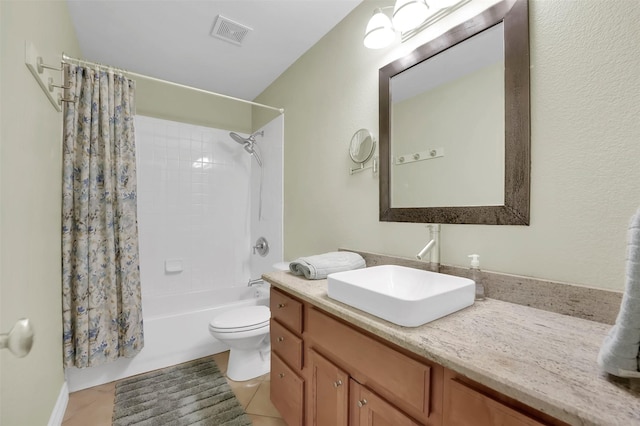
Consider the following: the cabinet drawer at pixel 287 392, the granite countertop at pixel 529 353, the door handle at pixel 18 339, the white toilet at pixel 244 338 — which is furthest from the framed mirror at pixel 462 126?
the door handle at pixel 18 339

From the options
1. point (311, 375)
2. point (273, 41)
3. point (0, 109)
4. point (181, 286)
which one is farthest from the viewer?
point (181, 286)

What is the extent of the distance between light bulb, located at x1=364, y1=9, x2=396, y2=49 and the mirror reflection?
17 cm

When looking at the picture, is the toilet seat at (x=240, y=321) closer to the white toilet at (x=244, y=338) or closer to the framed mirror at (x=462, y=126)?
the white toilet at (x=244, y=338)

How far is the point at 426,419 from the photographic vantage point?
0.69 meters

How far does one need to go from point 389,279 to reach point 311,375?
1.69 ft

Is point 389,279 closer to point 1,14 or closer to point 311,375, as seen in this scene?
point 311,375

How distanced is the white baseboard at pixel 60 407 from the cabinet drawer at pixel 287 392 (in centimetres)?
112

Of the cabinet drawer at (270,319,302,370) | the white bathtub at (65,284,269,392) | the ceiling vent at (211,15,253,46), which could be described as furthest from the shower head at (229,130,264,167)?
the cabinet drawer at (270,319,302,370)

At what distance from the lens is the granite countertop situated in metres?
0.45

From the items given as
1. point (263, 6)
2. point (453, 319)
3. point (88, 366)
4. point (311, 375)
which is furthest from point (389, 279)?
point (88, 366)

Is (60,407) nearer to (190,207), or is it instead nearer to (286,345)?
(286,345)

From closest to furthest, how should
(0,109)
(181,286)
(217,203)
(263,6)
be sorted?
(0,109), (263,6), (181,286), (217,203)

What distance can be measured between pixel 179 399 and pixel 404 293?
1557 millimetres

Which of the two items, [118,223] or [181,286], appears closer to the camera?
[118,223]
